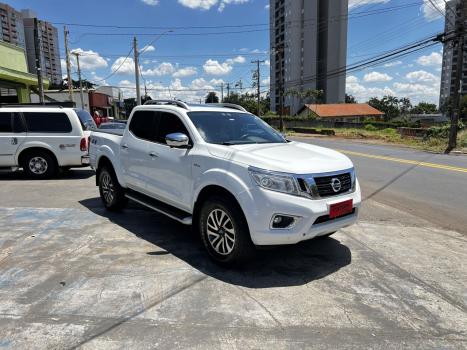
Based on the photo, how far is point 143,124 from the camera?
6.21 m

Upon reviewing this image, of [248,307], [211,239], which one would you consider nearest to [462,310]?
[248,307]

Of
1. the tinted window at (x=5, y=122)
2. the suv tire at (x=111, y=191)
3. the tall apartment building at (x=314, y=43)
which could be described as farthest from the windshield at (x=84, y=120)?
the tall apartment building at (x=314, y=43)

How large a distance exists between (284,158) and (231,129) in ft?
4.14

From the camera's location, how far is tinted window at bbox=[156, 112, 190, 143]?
17.9 ft

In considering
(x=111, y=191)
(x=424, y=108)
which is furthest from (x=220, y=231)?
(x=424, y=108)

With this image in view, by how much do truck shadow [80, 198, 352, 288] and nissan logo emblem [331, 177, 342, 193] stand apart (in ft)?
3.03

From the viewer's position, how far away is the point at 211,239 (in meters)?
4.66

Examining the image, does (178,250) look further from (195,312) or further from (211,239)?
(195,312)

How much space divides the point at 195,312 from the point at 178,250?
1.61m

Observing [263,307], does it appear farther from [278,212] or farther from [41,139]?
[41,139]

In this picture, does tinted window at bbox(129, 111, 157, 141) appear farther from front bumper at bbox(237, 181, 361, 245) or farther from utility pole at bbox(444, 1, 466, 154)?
utility pole at bbox(444, 1, 466, 154)

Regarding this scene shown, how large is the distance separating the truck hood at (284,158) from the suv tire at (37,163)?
7598 mm

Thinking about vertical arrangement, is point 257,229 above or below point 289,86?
below

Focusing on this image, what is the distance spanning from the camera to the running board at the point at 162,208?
16.6 ft
